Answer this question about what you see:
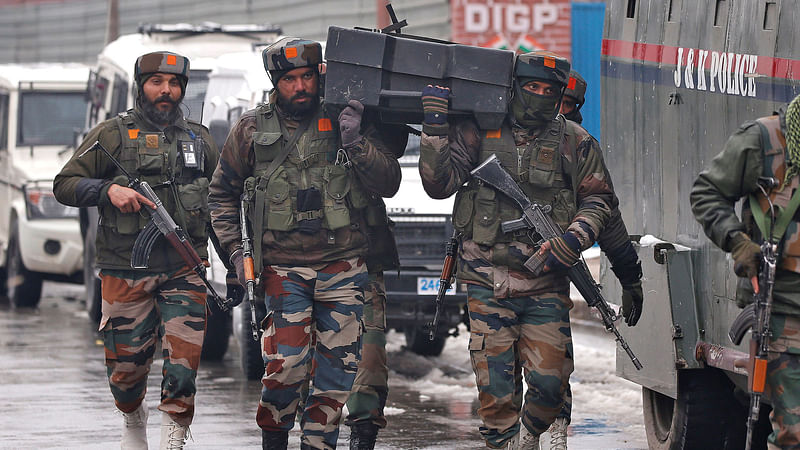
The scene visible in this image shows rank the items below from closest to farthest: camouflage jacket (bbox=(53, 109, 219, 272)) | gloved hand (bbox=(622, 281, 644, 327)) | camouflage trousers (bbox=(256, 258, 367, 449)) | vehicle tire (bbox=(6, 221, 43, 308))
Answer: camouflage trousers (bbox=(256, 258, 367, 449))
gloved hand (bbox=(622, 281, 644, 327))
camouflage jacket (bbox=(53, 109, 219, 272))
vehicle tire (bbox=(6, 221, 43, 308))

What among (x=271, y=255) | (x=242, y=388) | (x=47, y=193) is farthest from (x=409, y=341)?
(x=271, y=255)

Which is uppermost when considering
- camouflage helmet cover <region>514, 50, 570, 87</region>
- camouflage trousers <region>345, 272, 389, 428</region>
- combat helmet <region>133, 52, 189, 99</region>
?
camouflage helmet cover <region>514, 50, 570, 87</region>

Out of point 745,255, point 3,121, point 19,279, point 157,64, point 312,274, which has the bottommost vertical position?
point 19,279

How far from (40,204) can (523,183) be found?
10.3 meters

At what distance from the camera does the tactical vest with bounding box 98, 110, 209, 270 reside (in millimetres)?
7324

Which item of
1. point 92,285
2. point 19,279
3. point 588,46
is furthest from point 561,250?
point 588,46

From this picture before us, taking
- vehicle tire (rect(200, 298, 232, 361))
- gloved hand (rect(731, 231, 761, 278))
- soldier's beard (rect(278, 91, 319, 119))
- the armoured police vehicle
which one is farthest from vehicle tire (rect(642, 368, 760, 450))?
vehicle tire (rect(200, 298, 232, 361))

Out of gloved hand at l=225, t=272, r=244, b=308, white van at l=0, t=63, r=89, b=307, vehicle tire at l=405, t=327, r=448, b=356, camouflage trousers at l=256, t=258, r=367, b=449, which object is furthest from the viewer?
white van at l=0, t=63, r=89, b=307

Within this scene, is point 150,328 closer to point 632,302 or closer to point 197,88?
point 632,302

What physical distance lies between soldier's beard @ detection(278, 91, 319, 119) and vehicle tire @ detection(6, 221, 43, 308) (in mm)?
10159

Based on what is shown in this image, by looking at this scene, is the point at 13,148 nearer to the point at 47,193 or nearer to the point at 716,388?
the point at 47,193

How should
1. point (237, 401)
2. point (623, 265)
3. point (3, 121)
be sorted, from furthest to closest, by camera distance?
point (3, 121), point (237, 401), point (623, 265)

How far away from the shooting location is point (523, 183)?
6750 mm

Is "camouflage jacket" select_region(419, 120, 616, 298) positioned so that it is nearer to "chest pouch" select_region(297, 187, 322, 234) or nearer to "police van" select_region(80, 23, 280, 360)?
"chest pouch" select_region(297, 187, 322, 234)
